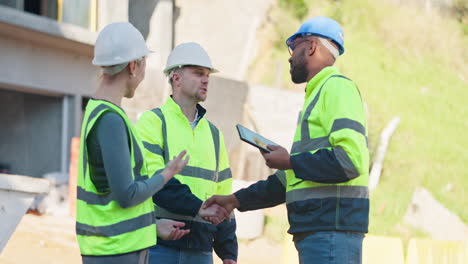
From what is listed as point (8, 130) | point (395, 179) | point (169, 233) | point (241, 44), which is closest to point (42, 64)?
point (8, 130)

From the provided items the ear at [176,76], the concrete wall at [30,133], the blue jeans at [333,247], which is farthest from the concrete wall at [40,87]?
the blue jeans at [333,247]

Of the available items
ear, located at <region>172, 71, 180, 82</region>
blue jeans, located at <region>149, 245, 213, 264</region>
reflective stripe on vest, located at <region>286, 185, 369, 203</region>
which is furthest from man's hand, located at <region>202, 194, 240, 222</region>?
ear, located at <region>172, 71, 180, 82</region>

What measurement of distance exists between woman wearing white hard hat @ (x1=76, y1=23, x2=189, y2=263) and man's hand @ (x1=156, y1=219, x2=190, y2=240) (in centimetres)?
31

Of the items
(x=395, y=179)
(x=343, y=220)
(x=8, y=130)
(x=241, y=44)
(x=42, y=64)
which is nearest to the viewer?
(x=343, y=220)

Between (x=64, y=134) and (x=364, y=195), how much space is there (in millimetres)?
15622

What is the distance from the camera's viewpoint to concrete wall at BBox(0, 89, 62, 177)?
18266 mm

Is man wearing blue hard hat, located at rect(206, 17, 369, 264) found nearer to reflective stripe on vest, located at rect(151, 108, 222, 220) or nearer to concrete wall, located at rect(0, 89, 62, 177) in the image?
reflective stripe on vest, located at rect(151, 108, 222, 220)

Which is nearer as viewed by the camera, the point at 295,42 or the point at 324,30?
the point at 324,30

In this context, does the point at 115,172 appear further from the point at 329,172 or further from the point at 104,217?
the point at 329,172

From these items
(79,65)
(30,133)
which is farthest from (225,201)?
(30,133)

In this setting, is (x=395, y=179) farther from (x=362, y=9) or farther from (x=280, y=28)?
(x=362, y=9)

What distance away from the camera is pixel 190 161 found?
3865 mm

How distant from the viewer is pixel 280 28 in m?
22.2

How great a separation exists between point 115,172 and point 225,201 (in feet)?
4.05
